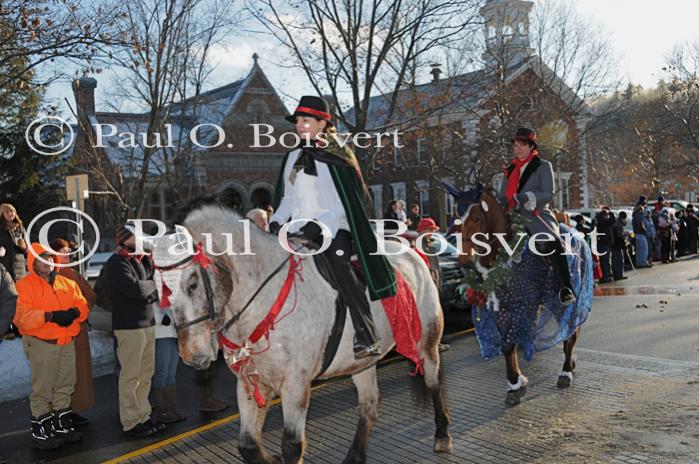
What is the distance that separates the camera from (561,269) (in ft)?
24.3

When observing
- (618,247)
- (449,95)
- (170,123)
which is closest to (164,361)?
(449,95)

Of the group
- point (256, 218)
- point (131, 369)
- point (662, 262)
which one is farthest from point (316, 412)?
point (662, 262)

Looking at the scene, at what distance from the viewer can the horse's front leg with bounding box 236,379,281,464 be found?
4340mm

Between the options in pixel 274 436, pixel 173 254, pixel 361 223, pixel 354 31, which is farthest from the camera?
pixel 354 31

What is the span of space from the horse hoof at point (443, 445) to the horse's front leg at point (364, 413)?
731 millimetres

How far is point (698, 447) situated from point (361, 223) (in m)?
3.39

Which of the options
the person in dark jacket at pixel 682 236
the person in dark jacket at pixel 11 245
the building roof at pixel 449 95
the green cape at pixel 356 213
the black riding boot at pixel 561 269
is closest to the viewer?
the green cape at pixel 356 213

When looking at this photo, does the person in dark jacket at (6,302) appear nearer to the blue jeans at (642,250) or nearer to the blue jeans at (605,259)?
the blue jeans at (605,259)

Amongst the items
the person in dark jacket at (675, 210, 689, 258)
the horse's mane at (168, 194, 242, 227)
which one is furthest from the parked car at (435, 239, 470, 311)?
the person in dark jacket at (675, 210, 689, 258)

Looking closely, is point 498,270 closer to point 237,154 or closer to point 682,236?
point 682,236

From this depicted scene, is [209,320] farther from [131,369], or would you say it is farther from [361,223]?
[131,369]

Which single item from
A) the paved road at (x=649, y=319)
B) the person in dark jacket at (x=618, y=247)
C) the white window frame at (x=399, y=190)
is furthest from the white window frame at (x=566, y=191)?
the paved road at (x=649, y=319)

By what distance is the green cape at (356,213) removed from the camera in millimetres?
4852

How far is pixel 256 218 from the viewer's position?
27.1 ft
